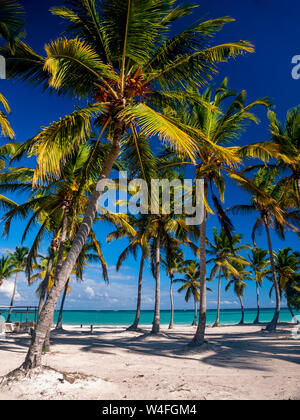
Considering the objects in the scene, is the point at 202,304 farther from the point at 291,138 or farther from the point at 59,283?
the point at 291,138

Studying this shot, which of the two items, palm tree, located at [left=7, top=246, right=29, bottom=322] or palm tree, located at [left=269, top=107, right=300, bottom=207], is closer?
palm tree, located at [left=269, top=107, right=300, bottom=207]

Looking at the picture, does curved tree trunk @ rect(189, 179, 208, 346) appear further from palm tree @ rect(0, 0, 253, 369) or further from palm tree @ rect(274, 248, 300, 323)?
palm tree @ rect(274, 248, 300, 323)

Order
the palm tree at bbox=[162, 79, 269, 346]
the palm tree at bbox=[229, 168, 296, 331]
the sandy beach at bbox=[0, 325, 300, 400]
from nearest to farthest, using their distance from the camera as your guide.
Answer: the sandy beach at bbox=[0, 325, 300, 400], the palm tree at bbox=[162, 79, 269, 346], the palm tree at bbox=[229, 168, 296, 331]

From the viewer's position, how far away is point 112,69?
7.12 meters

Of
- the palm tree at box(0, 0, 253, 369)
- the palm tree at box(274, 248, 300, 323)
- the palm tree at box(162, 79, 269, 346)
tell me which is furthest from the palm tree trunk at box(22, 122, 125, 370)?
the palm tree at box(274, 248, 300, 323)

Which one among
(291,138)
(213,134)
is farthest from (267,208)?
(213,134)

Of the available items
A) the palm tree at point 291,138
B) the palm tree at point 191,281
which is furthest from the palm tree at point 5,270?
the palm tree at point 291,138

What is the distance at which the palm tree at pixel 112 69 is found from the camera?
19.4 ft

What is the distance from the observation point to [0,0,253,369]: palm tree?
19.4 feet

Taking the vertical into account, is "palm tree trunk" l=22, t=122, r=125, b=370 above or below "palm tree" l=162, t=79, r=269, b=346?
below

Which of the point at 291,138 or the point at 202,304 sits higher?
the point at 291,138

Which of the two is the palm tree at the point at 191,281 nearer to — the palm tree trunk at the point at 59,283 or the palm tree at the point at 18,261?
the palm tree at the point at 18,261

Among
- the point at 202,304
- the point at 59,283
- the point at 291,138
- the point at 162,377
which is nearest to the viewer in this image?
the point at 59,283
